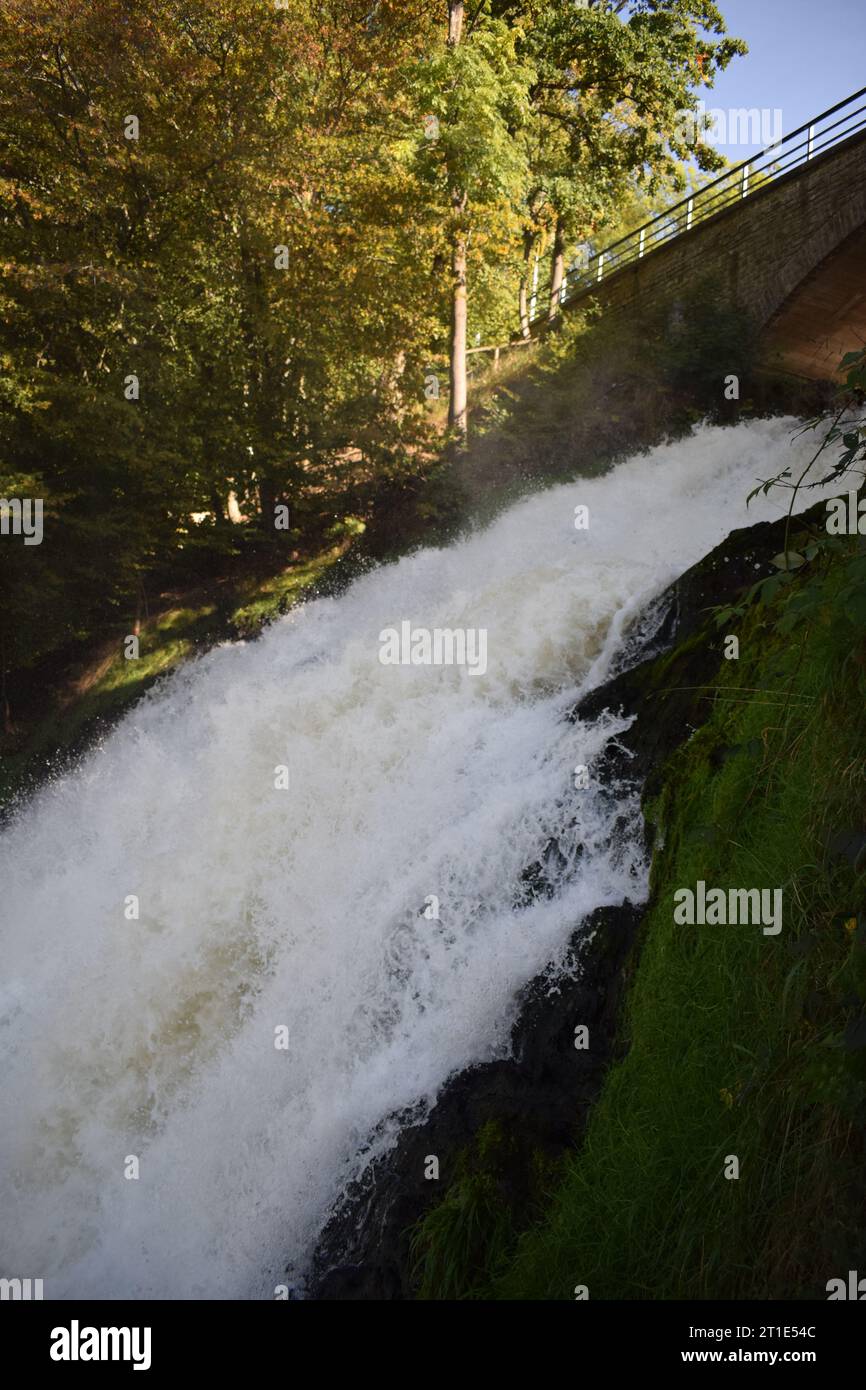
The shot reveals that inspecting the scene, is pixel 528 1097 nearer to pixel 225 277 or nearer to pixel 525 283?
pixel 225 277

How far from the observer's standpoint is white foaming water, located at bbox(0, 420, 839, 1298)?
16.6 ft

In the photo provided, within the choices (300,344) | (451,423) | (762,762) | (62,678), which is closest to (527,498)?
(451,423)

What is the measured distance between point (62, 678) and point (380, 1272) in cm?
1303

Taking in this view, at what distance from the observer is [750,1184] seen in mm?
2826

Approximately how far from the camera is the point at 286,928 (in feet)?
21.0

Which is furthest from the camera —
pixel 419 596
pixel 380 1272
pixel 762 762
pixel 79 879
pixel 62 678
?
pixel 62 678

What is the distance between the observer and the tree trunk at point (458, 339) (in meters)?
16.5

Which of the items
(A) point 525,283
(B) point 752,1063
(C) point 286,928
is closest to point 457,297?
(A) point 525,283

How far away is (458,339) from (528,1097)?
15.1 metres

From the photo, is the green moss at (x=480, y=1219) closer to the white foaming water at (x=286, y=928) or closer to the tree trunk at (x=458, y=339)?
the white foaming water at (x=286, y=928)

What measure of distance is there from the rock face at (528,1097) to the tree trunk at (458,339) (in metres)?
12.6

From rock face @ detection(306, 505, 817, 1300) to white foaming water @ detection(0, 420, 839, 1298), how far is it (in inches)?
6.5

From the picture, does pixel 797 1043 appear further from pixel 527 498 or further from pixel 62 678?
pixel 62 678

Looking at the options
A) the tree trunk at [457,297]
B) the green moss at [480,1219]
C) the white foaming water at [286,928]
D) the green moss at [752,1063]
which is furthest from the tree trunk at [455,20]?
the green moss at [480,1219]
